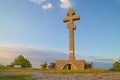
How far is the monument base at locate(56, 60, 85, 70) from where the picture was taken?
93.8 ft

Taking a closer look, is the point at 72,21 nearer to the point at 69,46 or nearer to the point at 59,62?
the point at 69,46

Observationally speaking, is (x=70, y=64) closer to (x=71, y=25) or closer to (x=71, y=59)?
(x=71, y=59)

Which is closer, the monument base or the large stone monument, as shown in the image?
the monument base

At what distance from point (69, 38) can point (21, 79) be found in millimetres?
19478

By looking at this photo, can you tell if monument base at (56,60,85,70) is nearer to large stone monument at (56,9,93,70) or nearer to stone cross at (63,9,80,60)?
large stone monument at (56,9,93,70)

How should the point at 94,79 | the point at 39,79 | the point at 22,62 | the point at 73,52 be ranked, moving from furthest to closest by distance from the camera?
the point at 22,62
the point at 73,52
the point at 39,79
the point at 94,79

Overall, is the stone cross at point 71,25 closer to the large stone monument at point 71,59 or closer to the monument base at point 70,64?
the large stone monument at point 71,59

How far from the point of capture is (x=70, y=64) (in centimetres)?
2997

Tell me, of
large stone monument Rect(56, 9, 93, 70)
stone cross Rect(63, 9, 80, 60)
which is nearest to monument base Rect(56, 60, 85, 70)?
large stone monument Rect(56, 9, 93, 70)

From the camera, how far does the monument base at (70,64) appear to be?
2859 centimetres

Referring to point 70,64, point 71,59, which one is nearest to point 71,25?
point 71,59

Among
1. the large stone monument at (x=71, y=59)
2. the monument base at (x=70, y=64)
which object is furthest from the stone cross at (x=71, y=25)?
the monument base at (x=70, y=64)

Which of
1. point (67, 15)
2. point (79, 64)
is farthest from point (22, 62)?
point (79, 64)

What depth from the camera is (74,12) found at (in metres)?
32.9
